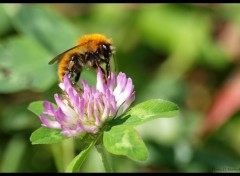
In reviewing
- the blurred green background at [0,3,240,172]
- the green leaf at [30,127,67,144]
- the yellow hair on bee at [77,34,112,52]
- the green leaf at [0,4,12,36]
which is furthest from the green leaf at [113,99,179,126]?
the green leaf at [0,4,12,36]

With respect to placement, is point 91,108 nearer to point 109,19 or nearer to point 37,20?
point 37,20

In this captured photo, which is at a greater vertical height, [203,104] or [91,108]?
[91,108]

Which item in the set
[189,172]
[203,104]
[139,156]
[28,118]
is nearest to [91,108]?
[139,156]

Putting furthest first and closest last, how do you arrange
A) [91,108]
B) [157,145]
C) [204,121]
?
1. [204,121]
2. [157,145]
3. [91,108]

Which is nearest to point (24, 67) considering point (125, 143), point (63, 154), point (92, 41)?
point (63, 154)

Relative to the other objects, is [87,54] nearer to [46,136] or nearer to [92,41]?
[92,41]

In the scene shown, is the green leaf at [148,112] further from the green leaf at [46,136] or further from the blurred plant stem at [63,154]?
the blurred plant stem at [63,154]
